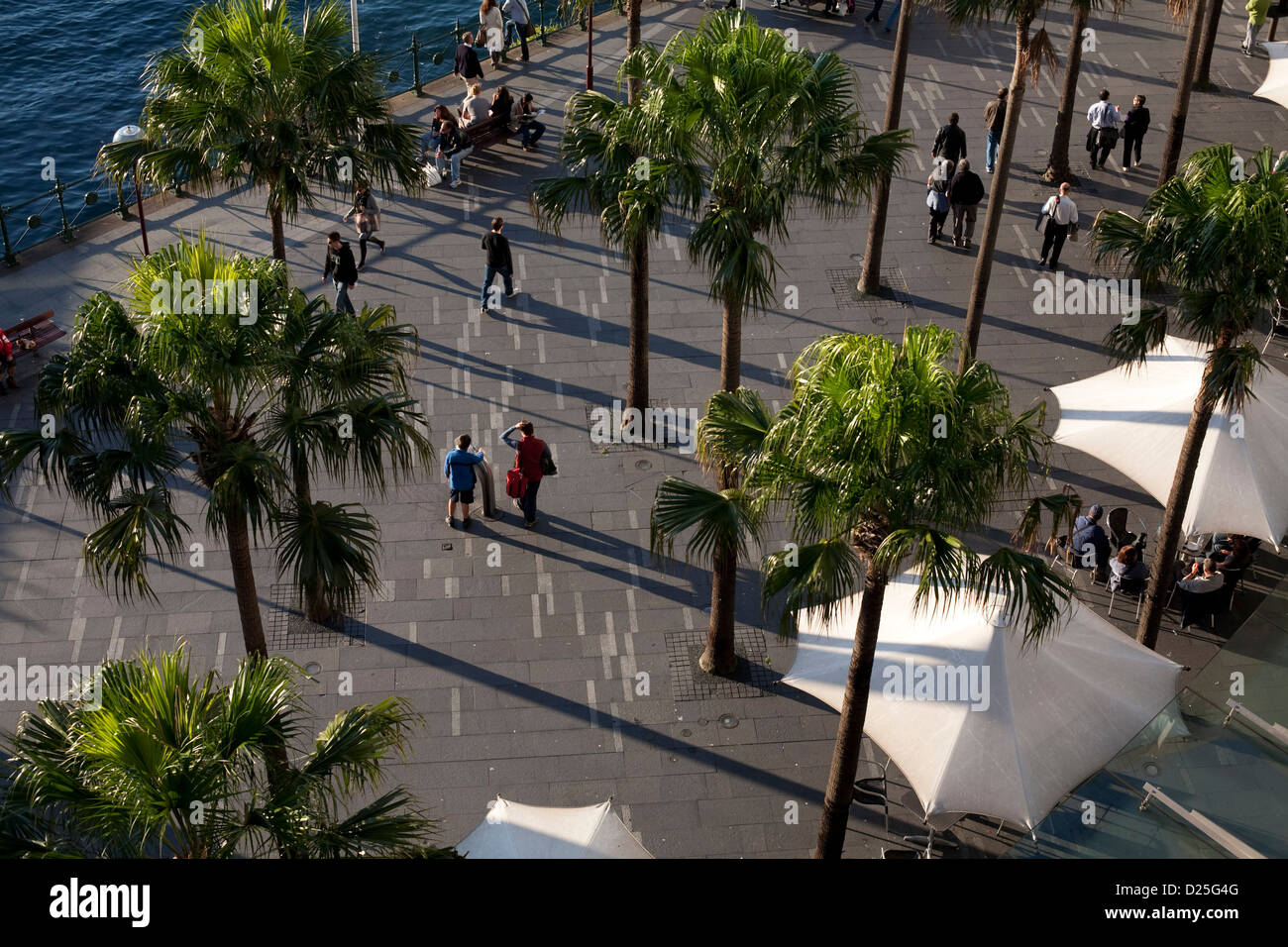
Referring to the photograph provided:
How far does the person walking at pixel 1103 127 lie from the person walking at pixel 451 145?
454 inches

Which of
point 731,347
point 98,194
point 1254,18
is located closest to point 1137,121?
point 1254,18

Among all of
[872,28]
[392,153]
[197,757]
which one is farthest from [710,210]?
[872,28]

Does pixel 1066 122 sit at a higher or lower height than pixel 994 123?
higher

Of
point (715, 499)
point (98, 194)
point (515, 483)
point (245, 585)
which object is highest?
point (715, 499)

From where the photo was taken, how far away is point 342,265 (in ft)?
76.2

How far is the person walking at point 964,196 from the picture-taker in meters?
25.4

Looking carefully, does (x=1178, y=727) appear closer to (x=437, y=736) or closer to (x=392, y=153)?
(x=437, y=736)

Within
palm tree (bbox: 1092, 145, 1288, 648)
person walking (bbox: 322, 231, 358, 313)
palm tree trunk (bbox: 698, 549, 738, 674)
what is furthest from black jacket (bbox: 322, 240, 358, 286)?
palm tree (bbox: 1092, 145, 1288, 648)

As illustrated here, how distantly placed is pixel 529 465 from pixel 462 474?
2.90ft

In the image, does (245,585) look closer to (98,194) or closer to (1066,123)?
(1066,123)

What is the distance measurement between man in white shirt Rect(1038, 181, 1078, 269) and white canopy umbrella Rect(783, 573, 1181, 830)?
1050cm

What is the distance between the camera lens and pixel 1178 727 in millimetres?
16281

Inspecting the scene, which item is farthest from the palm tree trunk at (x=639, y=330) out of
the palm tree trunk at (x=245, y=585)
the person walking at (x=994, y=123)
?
the person walking at (x=994, y=123)

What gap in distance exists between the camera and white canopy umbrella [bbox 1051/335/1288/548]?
18922mm
